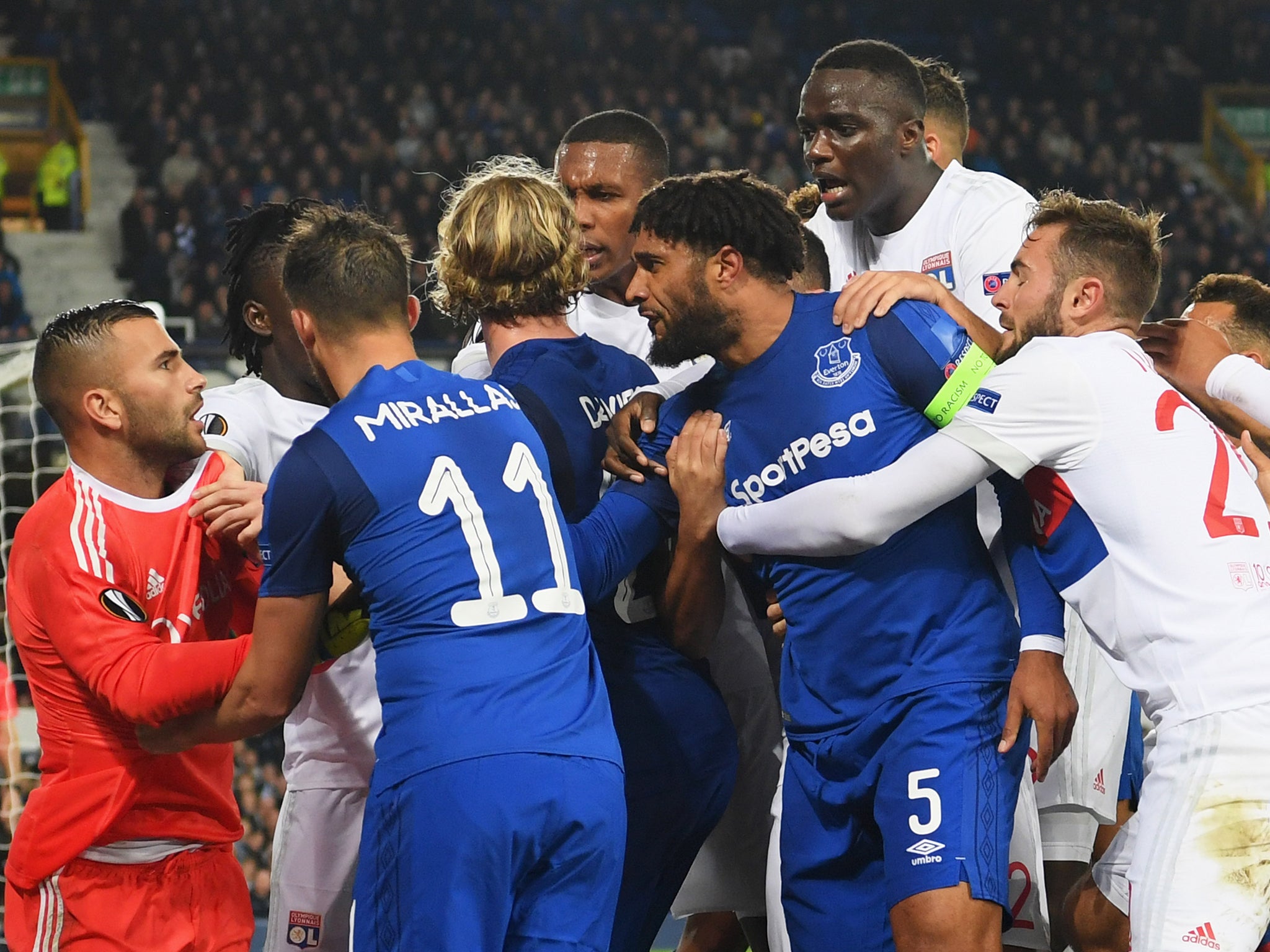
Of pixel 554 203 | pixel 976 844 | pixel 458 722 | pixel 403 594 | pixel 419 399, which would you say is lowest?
pixel 976 844

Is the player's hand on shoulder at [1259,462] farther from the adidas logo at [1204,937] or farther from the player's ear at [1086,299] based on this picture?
the adidas logo at [1204,937]

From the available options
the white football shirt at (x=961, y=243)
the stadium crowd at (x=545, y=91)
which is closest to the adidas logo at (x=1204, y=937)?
the white football shirt at (x=961, y=243)

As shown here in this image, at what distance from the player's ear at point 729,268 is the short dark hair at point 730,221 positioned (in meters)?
0.01

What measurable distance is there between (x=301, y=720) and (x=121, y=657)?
0.89 m

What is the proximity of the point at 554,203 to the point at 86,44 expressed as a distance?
16194mm

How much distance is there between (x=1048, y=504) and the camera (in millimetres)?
3318

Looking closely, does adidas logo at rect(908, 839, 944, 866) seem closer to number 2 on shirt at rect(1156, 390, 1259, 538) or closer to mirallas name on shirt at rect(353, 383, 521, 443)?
number 2 on shirt at rect(1156, 390, 1259, 538)

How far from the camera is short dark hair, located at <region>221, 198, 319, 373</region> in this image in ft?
13.7

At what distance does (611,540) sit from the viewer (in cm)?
344

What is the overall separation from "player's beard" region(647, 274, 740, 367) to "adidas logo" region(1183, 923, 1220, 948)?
172 cm

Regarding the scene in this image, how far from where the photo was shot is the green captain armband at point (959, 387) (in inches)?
128

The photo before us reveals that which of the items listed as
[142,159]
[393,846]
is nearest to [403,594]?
[393,846]

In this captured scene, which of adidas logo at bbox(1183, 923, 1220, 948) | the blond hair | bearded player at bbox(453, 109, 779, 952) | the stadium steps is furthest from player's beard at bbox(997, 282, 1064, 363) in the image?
the stadium steps

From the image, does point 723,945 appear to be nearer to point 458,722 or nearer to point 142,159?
point 458,722
